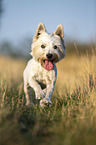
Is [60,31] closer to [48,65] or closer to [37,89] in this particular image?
[48,65]

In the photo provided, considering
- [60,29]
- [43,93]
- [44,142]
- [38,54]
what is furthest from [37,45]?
[44,142]

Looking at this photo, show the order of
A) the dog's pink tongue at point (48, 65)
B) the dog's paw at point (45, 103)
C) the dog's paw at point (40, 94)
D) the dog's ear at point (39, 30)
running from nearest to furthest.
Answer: the dog's paw at point (45, 103)
the dog's paw at point (40, 94)
the dog's pink tongue at point (48, 65)
the dog's ear at point (39, 30)

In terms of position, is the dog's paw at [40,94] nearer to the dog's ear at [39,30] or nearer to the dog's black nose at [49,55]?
the dog's black nose at [49,55]

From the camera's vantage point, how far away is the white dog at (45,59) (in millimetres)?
3857

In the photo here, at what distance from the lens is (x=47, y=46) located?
387 centimetres

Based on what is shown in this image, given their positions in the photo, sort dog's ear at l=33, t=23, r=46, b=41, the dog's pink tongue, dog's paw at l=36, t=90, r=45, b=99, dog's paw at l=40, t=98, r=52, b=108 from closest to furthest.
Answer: dog's paw at l=40, t=98, r=52, b=108, dog's paw at l=36, t=90, r=45, b=99, the dog's pink tongue, dog's ear at l=33, t=23, r=46, b=41

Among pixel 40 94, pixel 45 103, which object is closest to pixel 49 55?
pixel 40 94

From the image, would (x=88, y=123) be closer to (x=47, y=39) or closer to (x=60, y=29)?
(x=47, y=39)

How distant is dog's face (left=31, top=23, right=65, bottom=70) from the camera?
3.85 meters

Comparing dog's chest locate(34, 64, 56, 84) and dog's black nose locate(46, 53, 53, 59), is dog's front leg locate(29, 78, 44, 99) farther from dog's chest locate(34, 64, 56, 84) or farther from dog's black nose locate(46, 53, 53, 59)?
dog's black nose locate(46, 53, 53, 59)

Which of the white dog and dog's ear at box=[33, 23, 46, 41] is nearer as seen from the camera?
the white dog

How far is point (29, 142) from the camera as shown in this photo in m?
2.21

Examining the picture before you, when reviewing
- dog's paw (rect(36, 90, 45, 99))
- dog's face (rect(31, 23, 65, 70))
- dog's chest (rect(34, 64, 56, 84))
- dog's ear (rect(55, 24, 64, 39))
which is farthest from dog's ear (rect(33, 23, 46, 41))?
dog's paw (rect(36, 90, 45, 99))

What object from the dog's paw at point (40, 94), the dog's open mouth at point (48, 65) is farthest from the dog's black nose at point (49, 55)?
the dog's paw at point (40, 94)
